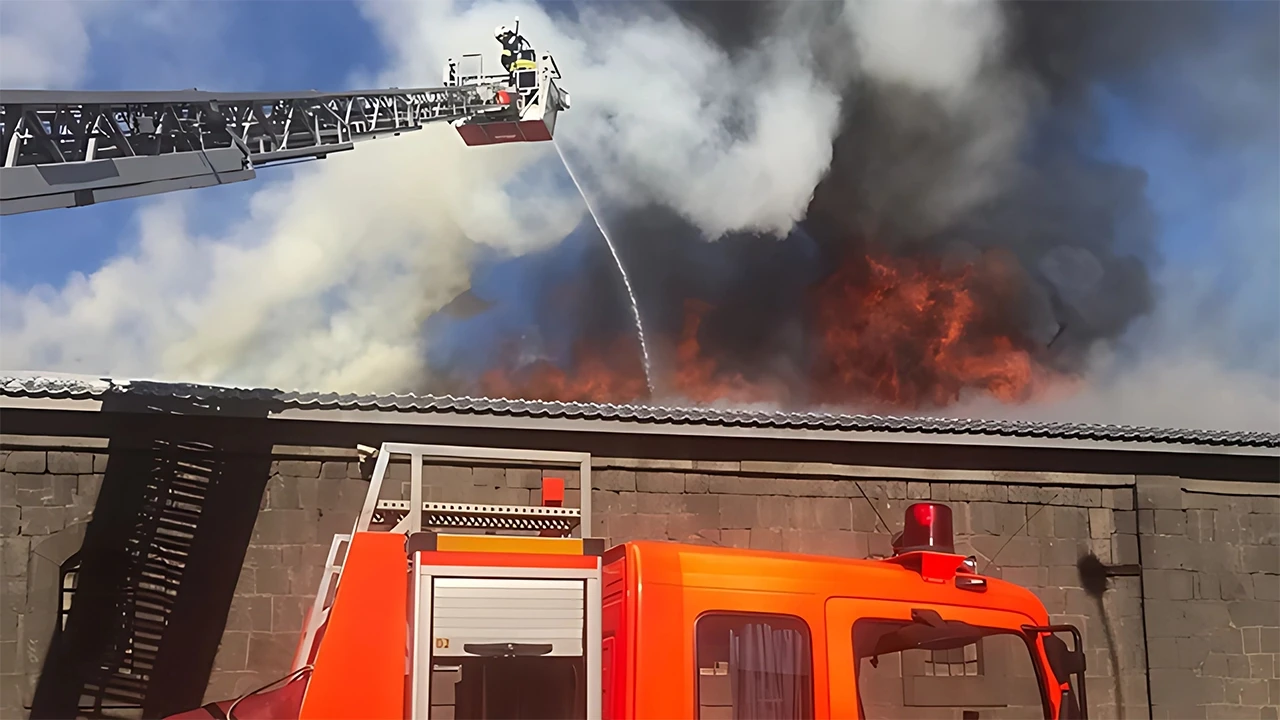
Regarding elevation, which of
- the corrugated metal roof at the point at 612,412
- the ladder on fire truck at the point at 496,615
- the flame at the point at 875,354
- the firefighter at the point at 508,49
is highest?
the firefighter at the point at 508,49

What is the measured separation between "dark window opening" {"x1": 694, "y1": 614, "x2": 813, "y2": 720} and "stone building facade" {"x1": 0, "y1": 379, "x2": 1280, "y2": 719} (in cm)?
425

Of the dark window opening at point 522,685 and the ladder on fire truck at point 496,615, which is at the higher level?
the ladder on fire truck at point 496,615

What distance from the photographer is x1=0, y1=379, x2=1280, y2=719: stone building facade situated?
7.41m

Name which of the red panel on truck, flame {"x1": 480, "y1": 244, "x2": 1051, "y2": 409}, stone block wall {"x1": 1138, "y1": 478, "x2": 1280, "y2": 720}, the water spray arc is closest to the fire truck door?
stone block wall {"x1": 1138, "y1": 478, "x2": 1280, "y2": 720}

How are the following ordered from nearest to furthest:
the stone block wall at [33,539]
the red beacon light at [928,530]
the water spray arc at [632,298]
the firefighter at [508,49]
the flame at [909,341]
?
the red beacon light at [928,530], the stone block wall at [33,539], the firefighter at [508,49], the water spray arc at [632,298], the flame at [909,341]

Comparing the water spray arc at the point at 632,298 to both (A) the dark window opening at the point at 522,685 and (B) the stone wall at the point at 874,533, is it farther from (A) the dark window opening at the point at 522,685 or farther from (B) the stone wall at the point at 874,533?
(A) the dark window opening at the point at 522,685

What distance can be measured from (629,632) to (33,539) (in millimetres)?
5399

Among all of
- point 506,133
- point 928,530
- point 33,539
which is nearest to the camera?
point 928,530

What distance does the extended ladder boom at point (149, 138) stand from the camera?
4941 millimetres

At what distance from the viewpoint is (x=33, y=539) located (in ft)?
24.2

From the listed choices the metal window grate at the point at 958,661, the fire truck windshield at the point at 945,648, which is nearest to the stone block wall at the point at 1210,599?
the metal window grate at the point at 958,661

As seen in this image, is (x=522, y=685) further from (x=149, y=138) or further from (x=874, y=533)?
(x=874, y=533)

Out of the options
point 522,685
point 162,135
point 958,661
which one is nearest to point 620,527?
point 958,661

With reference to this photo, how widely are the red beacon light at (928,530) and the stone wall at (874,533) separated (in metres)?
3.89
